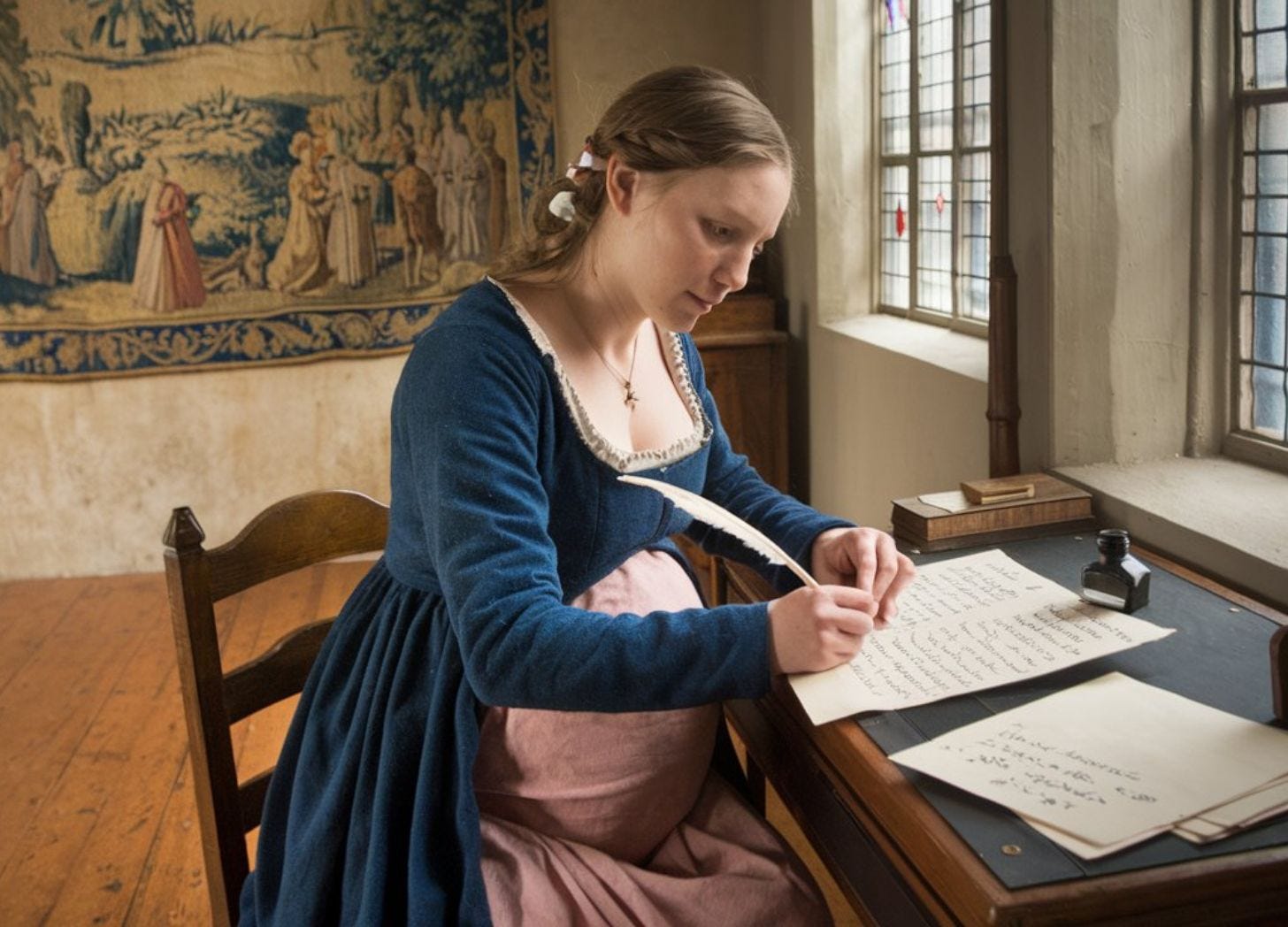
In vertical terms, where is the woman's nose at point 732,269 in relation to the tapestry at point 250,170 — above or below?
below

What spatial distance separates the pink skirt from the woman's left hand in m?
0.25

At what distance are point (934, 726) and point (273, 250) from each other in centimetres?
504

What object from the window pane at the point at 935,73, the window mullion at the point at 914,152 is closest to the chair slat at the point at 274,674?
the window pane at the point at 935,73

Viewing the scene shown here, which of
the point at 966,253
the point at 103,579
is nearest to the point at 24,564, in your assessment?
the point at 103,579

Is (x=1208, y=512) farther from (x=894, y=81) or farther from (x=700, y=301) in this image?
(x=894, y=81)

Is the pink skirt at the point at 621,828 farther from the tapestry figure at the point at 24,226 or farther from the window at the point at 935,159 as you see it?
Answer: the tapestry figure at the point at 24,226

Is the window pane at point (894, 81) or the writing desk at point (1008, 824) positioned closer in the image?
the writing desk at point (1008, 824)

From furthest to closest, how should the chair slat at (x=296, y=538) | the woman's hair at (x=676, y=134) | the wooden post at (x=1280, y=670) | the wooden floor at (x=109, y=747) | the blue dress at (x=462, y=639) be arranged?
the wooden floor at (x=109, y=747) → the chair slat at (x=296, y=538) → the woman's hair at (x=676, y=134) → the blue dress at (x=462, y=639) → the wooden post at (x=1280, y=670)

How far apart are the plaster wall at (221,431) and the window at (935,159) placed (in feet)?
4.38

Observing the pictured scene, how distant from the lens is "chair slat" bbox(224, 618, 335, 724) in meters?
1.93

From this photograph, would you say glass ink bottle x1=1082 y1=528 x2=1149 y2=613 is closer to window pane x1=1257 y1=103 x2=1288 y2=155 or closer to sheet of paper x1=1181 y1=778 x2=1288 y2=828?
sheet of paper x1=1181 y1=778 x2=1288 y2=828

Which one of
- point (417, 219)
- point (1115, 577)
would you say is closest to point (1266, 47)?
point (1115, 577)

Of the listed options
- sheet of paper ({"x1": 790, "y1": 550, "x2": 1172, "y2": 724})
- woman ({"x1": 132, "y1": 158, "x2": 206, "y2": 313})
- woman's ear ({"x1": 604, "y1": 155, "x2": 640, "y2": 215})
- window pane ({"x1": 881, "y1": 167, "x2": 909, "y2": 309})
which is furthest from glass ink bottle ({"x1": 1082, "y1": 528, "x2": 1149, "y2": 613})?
woman ({"x1": 132, "y1": 158, "x2": 206, "y2": 313})

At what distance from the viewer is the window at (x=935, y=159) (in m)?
3.95
